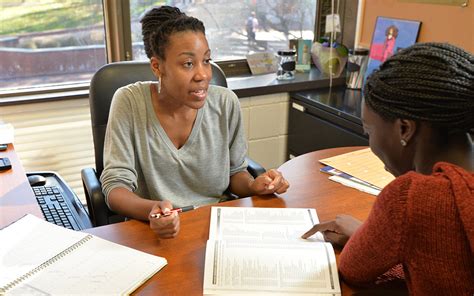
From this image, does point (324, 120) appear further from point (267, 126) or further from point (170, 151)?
point (170, 151)

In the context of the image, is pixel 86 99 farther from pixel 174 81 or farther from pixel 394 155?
pixel 394 155

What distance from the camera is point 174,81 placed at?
149cm

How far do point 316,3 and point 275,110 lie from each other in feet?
2.59

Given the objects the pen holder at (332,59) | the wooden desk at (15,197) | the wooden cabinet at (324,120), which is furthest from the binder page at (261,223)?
the pen holder at (332,59)

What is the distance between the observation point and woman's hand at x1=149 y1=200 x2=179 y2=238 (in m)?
1.16

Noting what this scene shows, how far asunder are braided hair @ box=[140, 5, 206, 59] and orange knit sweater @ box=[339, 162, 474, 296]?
33.7 inches

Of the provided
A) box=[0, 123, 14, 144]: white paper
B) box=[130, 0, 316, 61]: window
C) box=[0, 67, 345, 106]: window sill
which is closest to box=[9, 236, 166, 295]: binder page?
box=[0, 123, 14, 144]: white paper

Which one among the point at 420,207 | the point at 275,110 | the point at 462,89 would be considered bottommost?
the point at 275,110

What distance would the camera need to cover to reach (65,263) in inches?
41.1

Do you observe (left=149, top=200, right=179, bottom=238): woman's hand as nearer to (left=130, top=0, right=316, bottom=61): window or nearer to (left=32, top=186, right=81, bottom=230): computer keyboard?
(left=32, top=186, right=81, bottom=230): computer keyboard

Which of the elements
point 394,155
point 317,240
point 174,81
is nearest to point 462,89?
point 394,155

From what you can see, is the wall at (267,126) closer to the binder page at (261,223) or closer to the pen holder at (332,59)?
the pen holder at (332,59)

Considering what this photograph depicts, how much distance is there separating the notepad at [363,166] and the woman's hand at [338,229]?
0.33 meters

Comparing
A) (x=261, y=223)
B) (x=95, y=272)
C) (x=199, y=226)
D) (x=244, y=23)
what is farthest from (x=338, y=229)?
(x=244, y=23)
